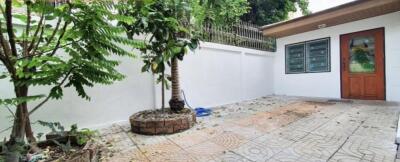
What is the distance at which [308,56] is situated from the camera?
7191 millimetres

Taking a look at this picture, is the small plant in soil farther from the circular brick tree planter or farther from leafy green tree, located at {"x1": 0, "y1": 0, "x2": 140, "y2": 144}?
the circular brick tree planter

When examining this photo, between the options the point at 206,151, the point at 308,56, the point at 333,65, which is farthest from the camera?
the point at 308,56

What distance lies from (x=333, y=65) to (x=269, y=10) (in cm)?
385

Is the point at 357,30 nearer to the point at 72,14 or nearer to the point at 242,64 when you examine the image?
the point at 242,64

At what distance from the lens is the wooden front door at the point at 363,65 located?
575 centimetres

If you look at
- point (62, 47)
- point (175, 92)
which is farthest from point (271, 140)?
point (62, 47)

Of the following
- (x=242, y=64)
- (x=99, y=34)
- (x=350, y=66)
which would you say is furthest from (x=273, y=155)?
(x=350, y=66)

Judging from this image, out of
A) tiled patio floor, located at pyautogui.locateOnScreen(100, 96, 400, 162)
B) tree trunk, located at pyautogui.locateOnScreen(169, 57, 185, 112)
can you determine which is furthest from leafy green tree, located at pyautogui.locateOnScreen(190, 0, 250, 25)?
tiled patio floor, located at pyautogui.locateOnScreen(100, 96, 400, 162)

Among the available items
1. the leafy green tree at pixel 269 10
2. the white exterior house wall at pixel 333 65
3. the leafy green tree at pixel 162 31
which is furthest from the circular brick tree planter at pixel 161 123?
the leafy green tree at pixel 269 10

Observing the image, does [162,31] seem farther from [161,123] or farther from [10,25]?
[10,25]

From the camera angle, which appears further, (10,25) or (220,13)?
(220,13)

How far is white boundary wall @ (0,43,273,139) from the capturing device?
3.67 m

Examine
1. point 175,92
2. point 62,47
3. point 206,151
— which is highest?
point 62,47

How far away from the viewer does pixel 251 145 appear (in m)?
2.80
